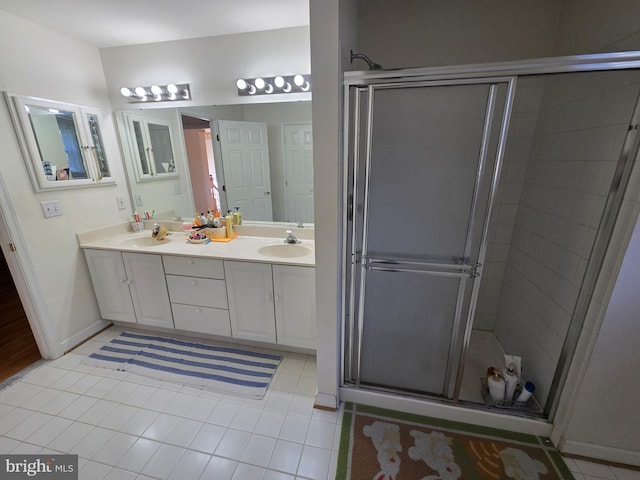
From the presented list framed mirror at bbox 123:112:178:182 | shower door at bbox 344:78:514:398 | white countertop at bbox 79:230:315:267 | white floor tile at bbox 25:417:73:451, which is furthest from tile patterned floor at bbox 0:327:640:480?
framed mirror at bbox 123:112:178:182

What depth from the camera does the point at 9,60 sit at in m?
1.68

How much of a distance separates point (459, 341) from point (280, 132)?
1885mm

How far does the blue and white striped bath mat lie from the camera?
182 centimetres

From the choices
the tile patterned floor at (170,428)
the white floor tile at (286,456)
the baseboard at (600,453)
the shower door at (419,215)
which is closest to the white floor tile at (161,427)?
the tile patterned floor at (170,428)

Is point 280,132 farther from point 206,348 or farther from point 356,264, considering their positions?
point 206,348

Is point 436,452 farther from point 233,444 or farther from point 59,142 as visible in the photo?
point 59,142

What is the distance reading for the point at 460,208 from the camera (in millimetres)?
1222

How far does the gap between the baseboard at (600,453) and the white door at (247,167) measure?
230 cm

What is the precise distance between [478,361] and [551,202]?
1200 millimetres

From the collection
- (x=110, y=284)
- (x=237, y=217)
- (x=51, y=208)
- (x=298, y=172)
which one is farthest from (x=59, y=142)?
(x=298, y=172)

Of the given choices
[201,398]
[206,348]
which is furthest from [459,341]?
[206,348]

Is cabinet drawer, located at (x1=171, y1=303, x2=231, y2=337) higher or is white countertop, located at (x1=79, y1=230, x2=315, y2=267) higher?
white countertop, located at (x1=79, y1=230, x2=315, y2=267)

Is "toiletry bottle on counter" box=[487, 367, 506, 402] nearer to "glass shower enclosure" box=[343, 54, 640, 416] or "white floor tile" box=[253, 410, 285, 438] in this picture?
"glass shower enclosure" box=[343, 54, 640, 416]

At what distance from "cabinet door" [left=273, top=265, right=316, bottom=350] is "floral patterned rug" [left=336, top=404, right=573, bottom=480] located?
0.60m
